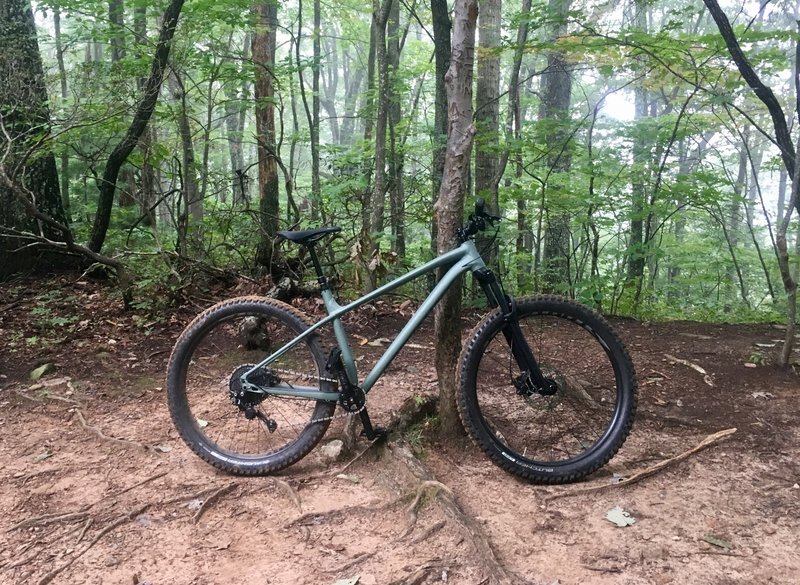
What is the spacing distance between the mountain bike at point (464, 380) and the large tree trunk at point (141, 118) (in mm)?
3373

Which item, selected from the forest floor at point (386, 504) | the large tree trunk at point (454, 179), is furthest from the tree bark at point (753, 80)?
the large tree trunk at point (454, 179)

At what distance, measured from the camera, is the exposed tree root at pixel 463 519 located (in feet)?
6.49

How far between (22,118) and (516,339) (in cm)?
566

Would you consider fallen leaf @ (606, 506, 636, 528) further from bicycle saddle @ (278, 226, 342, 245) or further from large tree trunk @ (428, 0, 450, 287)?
large tree trunk @ (428, 0, 450, 287)

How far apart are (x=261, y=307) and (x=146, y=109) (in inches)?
146

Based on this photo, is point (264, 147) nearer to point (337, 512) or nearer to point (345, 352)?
point (345, 352)

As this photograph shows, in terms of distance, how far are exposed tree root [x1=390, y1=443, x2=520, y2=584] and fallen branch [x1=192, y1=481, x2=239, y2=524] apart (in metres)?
0.84

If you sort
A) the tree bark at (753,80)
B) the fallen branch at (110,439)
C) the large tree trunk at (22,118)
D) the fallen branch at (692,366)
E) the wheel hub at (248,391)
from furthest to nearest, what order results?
the large tree trunk at (22,118) < the tree bark at (753,80) < the fallen branch at (692,366) < the fallen branch at (110,439) < the wheel hub at (248,391)

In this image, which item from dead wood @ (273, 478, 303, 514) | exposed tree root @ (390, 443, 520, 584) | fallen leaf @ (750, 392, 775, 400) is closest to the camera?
exposed tree root @ (390, 443, 520, 584)

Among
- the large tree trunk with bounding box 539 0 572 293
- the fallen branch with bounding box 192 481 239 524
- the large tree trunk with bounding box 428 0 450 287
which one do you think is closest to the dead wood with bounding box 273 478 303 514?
the fallen branch with bounding box 192 481 239 524

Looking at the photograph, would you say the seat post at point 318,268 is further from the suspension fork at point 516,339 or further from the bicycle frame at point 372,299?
the suspension fork at point 516,339

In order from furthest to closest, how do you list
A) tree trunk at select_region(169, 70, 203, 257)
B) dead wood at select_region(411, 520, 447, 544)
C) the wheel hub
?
tree trunk at select_region(169, 70, 203, 257) → the wheel hub → dead wood at select_region(411, 520, 447, 544)

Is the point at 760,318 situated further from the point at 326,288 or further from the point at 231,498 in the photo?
the point at 231,498

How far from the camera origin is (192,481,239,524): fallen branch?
7.93 ft
